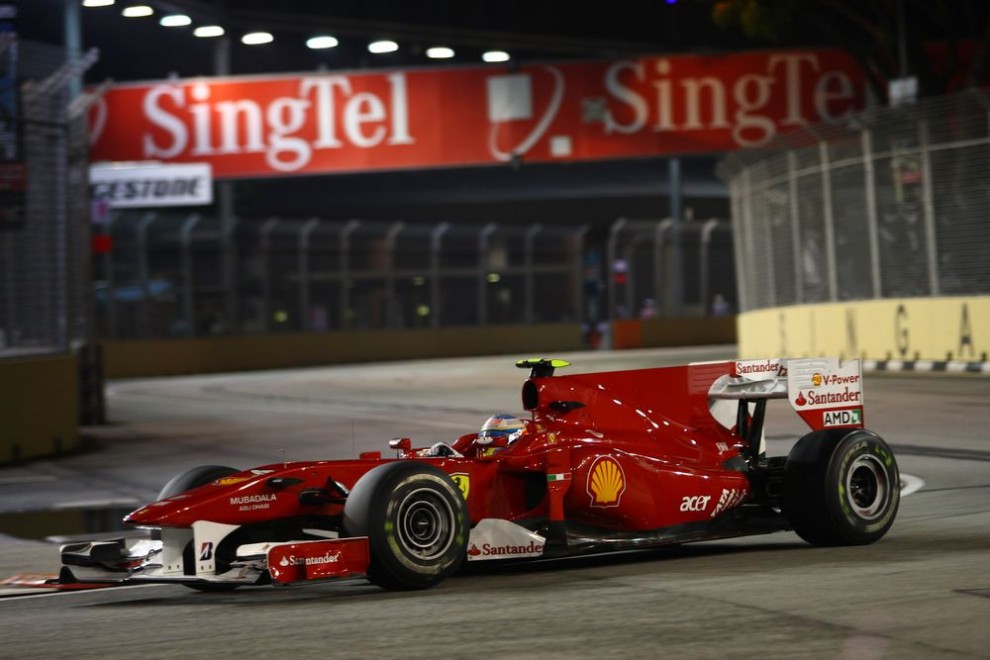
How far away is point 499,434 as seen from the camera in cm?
786

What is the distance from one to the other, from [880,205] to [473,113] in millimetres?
10785

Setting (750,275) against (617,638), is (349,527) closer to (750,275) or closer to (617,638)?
(617,638)

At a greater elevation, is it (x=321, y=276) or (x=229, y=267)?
(x=229, y=267)

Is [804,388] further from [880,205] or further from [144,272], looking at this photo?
[144,272]

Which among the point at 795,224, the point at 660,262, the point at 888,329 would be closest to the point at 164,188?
the point at 795,224

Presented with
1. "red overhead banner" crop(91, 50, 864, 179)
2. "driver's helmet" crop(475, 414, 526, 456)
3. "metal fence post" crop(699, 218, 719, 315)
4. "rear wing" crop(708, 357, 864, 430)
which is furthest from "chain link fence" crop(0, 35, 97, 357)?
"metal fence post" crop(699, 218, 719, 315)

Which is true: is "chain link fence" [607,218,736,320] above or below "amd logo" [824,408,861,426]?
above

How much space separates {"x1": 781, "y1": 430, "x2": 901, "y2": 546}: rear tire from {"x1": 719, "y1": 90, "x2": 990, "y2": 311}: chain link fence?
14.8 m

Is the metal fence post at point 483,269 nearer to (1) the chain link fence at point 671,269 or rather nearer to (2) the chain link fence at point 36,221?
(1) the chain link fence at point 671,269

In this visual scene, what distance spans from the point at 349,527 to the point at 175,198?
25373 mm

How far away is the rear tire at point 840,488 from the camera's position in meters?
7.84

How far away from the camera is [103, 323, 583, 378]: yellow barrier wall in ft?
124

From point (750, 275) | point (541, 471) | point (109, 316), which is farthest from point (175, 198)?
point (541, 471)

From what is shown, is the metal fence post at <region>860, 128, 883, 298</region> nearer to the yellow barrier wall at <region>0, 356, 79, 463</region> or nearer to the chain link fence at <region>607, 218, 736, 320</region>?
the yellow barrier wall at <region>0, 356, 79, 463</region>
